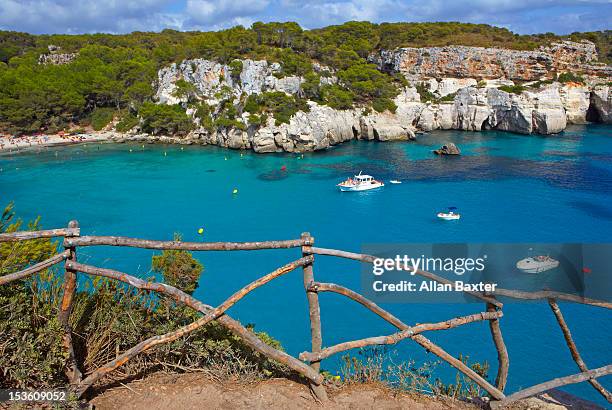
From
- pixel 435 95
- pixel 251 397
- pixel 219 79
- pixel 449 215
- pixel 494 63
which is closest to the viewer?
pixel 251 397

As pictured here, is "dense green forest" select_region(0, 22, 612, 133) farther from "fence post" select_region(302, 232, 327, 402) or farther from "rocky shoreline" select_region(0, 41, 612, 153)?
"fence post" select_region(302, 232, 327, 402)

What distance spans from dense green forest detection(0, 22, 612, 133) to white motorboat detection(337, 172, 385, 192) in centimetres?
1284

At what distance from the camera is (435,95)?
53.8 m

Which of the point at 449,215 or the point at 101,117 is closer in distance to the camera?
the point at 449,215

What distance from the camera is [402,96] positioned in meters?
51.0

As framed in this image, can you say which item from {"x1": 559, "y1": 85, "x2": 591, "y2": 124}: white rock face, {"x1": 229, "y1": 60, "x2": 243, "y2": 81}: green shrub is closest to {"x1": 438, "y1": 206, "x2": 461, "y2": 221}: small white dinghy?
{"x1": 229, "y1": 60, "x2": 243, "y2": 81}: green shrub

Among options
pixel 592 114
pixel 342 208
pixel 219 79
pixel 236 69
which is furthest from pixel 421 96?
pixel 342 208

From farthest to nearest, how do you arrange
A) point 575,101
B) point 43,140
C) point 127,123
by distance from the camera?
point 575,101, point 127,123, point 43,140

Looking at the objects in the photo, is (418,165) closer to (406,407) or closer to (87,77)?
(406,407)

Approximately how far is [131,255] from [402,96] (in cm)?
3886

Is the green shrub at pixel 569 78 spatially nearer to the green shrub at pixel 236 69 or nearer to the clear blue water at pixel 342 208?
the clear blue water at pixel 342 208

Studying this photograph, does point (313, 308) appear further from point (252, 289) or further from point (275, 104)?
point (275, 104)

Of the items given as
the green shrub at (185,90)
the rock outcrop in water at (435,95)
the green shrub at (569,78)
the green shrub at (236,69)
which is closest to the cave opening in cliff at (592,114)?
the rock outcrop in water at (435,95)

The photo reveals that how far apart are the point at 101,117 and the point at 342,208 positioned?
37.3 meters
